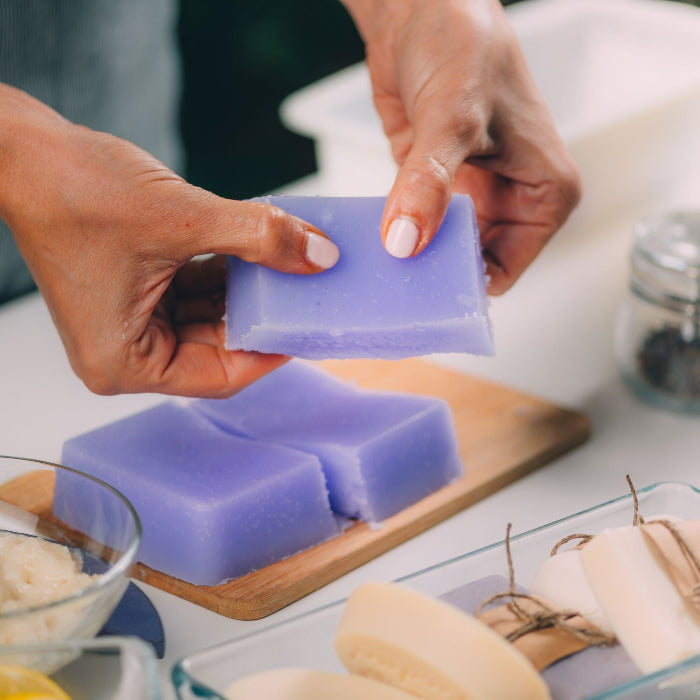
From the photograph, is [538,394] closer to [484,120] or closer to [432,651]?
[484,120]

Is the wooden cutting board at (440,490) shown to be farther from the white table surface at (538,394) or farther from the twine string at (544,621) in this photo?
the twine string at (544,621)

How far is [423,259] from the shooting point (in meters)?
0.90

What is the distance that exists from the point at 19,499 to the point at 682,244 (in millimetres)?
762

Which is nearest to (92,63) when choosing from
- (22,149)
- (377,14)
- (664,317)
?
(377,14)

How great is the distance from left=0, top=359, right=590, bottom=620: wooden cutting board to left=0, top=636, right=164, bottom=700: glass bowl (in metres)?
0.30

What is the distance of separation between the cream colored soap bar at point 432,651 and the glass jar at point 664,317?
65 centimetres

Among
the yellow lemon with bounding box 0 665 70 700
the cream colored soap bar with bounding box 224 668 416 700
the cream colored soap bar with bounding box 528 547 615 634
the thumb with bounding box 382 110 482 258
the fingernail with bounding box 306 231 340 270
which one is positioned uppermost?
the thumb with bounding box 382 110 482 258

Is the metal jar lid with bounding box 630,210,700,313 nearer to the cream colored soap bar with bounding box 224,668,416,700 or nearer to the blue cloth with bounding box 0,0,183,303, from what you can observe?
the cream colored soap bar with bounding box 224,668,416,700

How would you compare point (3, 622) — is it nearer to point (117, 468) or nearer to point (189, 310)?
point (117, 468)

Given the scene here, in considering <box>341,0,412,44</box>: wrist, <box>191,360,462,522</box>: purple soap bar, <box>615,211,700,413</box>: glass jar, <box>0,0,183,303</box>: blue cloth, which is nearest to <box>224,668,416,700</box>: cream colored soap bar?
<box>191,360,462,522</box>: purple soap bar

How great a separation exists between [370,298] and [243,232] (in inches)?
5.1

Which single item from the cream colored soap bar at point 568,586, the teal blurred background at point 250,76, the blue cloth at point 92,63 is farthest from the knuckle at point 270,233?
the teal blurred background at point 250,76

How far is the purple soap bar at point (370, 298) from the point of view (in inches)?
34.9

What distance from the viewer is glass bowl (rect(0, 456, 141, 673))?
61 cm
